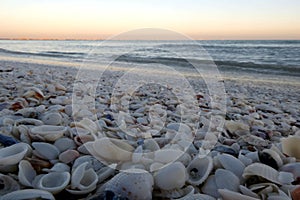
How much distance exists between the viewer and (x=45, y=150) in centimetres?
144

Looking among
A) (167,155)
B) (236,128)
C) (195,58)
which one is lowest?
(195,58)

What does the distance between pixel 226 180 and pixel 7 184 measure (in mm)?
923

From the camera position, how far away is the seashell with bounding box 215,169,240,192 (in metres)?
1.24

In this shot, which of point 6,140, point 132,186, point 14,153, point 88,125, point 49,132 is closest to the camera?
point 132,186

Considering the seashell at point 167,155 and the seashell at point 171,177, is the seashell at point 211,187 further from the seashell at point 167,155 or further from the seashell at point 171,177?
the seashell at point 167,155

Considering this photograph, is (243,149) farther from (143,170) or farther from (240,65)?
(240,65)

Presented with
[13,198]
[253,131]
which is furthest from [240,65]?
[13,198]

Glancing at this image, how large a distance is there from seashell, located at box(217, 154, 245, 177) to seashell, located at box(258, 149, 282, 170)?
6.6 inches

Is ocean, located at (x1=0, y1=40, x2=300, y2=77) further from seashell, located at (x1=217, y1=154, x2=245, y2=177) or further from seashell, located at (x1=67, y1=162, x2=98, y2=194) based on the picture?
seashell, located at (x1=67, y1=162, x2=98, y2=194)

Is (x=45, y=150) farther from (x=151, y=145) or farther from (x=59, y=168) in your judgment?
(x=151, y=145)

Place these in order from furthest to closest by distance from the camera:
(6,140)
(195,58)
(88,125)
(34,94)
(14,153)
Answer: (195,58) < (34,94) < (88,125) < (6,140) < (14,153)

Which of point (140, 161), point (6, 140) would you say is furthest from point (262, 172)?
point (6, 140)

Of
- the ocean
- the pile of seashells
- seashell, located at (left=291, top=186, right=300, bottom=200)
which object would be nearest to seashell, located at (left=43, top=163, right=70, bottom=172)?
the pile of seashells

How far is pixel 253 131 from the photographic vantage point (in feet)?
7.28
